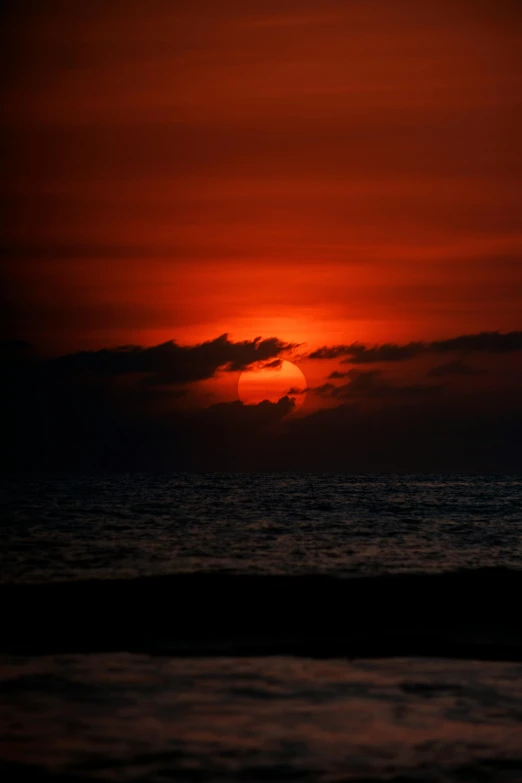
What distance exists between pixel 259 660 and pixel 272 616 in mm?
5047

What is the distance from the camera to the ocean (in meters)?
10.5

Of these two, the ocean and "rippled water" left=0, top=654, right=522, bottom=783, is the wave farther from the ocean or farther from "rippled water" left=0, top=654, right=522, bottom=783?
"rippled water" left=0, top=654, right=522, bottom=783

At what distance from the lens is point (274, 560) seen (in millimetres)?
31141

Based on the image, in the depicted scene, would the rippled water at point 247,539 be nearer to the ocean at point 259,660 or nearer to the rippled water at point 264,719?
the ocean at point 259,660

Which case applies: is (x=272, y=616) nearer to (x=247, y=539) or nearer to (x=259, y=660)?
(x=259, y=660)

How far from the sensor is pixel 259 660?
1625cm

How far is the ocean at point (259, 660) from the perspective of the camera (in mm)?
10500

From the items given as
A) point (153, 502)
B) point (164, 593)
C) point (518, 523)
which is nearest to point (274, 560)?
point (164, 593)

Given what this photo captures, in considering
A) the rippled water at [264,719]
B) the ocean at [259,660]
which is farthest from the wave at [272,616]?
the rippled water at [264,719]

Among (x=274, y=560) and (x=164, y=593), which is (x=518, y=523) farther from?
(x=164, y=593)

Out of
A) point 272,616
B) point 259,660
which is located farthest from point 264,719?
point 272,616

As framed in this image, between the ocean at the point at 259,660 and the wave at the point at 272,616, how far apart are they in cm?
7

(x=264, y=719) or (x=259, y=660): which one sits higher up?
(x=264, y=719)

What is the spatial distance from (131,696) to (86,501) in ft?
183
